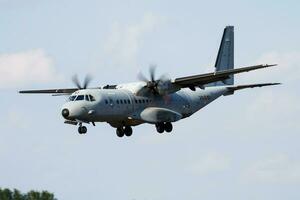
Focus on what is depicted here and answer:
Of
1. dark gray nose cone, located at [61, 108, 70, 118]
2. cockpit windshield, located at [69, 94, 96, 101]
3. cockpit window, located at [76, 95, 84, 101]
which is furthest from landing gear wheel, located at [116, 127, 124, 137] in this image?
dark gray nose cone, located at [61, 108, 70, 118]

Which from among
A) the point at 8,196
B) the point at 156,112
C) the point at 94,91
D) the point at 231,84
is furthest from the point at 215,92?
the point at 8,196

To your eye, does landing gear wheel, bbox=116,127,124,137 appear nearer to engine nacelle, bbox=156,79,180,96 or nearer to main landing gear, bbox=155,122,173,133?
main landing gear, bbox=155,122,173,133

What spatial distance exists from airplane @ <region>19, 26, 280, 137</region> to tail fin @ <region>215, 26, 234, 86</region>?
5.09 feet

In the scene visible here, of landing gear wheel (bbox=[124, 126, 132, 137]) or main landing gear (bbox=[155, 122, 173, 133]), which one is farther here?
landing gear wheel (bbox=[124, 126, 132, 137])

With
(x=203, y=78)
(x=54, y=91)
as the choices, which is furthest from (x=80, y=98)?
(x=54, y=91)

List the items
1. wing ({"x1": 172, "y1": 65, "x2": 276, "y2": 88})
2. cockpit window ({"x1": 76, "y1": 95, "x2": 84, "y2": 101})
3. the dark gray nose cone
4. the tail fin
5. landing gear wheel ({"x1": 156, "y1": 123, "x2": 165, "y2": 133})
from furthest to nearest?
the tail fin → landing gear wheel ({"x1": 156, "y1": 123, "x2": 165, "y2": 133}) → wing ({"x1": 172, "y1": 65, "x2": 276, "y2": 88}) → cockpit window ({"x1": 76, "y1": 95, "x2": 84, "y2": 101}) → the dark gray nose cone

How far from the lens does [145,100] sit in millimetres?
62000

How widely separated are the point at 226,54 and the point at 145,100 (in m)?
10.1

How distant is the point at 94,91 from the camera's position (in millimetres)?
59375

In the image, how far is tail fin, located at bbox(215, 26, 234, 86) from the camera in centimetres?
6906

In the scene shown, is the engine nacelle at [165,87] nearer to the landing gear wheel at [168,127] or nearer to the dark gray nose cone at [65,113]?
the landing gear wheel at [168,127]

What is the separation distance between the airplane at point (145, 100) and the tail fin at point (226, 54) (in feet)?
5.09

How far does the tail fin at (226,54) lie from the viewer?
227 feet

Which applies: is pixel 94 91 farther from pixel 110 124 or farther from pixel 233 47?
pixel 233 47
